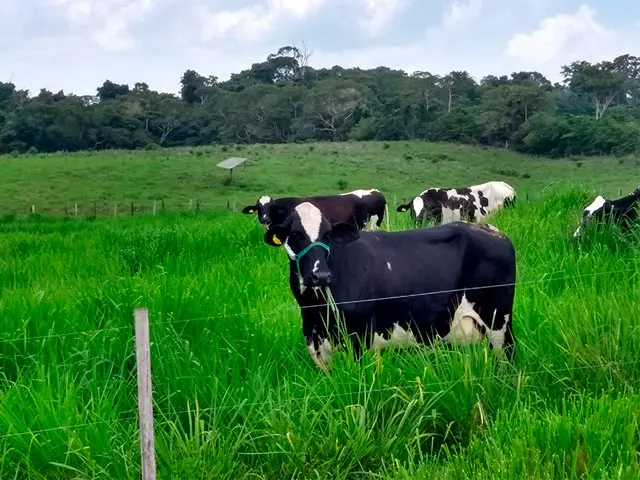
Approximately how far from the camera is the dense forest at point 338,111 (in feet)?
138

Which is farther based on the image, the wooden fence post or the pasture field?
the pasture field

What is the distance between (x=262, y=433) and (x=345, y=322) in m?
1.14

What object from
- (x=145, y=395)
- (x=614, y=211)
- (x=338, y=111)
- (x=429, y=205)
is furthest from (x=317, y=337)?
(x=338, y=111)

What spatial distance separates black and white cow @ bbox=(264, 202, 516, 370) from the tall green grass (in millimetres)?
251

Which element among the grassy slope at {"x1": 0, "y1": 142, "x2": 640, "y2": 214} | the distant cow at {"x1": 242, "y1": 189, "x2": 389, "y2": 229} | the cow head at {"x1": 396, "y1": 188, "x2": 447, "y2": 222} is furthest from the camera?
the grassy slope at {"x1": 0, "y1": 142, "x2": 640, "y2": 214}

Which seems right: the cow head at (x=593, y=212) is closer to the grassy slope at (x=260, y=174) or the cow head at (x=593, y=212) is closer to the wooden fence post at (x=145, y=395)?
the wooden fence post at (x=145, y=395)

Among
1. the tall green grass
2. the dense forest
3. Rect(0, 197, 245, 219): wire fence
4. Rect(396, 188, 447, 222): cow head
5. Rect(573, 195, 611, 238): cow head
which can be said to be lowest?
Rect(0, 197, 245, 219): wire fence

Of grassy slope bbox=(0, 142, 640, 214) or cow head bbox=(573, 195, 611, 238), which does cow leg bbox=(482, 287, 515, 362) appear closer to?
cow head bbox=(573, 195, 611, 238)

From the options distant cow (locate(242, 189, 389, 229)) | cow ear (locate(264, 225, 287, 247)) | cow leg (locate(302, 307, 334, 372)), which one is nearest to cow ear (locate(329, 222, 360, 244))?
cow ear (locate(264, 225, 287, 247))

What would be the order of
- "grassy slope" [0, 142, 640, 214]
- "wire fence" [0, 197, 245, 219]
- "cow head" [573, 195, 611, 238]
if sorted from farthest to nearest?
1. "grassy slope" [0, 142, 640, 214]
2. "wire fence" [0, 197, 245, 219]
3. "cow head" [573, 195, 611, 238]

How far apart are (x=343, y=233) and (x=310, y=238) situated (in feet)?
0.90

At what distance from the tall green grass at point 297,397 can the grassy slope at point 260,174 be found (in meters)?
22.1

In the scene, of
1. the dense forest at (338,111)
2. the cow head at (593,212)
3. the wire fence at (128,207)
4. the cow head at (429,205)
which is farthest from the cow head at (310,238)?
the dense forest at (338,111)

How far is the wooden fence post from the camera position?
9.68 feet
